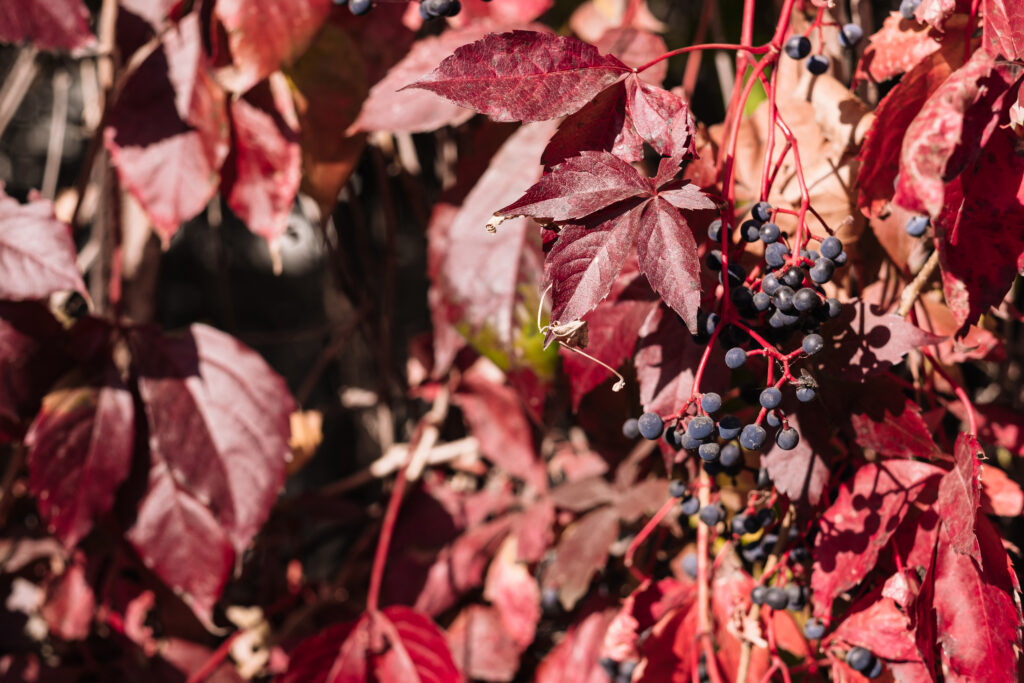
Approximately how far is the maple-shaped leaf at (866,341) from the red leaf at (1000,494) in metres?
0.22

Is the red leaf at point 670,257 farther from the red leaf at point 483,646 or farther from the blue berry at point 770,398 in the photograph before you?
the red leaf at point 483,646

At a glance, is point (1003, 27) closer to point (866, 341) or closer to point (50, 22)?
point (866, 341)

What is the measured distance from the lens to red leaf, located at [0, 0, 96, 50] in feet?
2.94

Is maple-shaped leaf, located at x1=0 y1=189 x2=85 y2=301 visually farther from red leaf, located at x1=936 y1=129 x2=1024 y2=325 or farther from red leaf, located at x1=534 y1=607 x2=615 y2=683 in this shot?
red leaf, located at x1=936 y1=129 x2=1024 y2=325

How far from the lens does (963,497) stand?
61 cm

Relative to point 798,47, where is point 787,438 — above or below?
below

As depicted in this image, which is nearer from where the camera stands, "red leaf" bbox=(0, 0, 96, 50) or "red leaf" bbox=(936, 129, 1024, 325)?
"red leaf" bbox=(936, 129, 1024, 325)

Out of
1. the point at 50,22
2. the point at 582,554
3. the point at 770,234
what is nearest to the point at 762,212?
the point at 770,234

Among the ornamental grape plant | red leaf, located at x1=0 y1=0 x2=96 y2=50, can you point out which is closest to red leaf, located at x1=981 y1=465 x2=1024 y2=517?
the ornamental grape plant

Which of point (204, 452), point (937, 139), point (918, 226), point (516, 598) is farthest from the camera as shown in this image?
point (516, 598)

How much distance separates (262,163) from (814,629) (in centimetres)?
83

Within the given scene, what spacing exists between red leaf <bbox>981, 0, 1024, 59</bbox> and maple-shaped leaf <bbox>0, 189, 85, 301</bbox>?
90 cm

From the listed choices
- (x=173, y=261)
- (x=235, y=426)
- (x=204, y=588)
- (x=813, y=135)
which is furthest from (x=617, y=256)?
(x=173, y=261)

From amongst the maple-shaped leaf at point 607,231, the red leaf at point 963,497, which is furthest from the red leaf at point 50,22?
the red leaf at point 963,497
